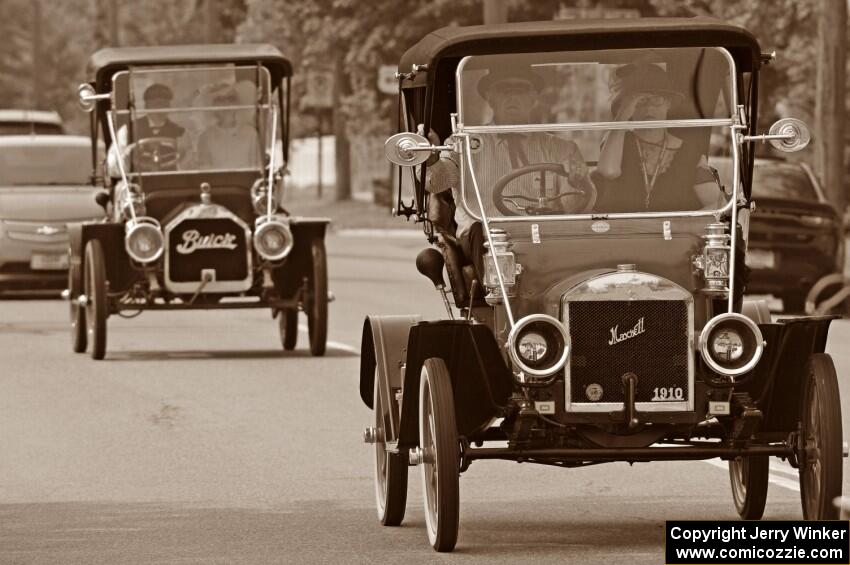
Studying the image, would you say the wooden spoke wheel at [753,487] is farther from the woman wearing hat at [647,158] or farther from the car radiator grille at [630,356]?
the woman wearing hat at [647,158]

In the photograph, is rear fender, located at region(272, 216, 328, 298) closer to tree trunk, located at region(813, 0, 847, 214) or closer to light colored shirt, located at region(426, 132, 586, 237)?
light colored shirt, located at region(426, 132, 586, 237)

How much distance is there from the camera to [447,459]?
321 inches

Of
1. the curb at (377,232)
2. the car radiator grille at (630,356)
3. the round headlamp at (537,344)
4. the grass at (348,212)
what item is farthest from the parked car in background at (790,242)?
the curb at (377,232)

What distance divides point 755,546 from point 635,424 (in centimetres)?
81

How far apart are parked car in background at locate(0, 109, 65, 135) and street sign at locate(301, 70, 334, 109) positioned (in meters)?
17.2

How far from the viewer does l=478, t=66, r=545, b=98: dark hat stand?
9.35 metres

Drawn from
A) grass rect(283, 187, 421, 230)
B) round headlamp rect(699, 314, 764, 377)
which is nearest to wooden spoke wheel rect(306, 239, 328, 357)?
round headlamp rect(699, 314, 764, 377)

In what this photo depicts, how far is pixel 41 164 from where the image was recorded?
24.6 m

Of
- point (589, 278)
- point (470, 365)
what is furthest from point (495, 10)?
point (470, 365)

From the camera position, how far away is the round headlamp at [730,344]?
27.5 ft

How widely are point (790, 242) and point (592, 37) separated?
12.9 m

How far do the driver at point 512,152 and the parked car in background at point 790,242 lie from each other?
1226 centimetres

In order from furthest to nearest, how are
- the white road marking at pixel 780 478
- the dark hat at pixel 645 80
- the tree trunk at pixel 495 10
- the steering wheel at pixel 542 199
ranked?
the tree trunk at pixel 495 10
the white road marking at pixel 780 478
the dark hat at pixel 645 80
the steering wheel at pixel 542 199

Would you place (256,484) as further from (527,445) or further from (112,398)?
(112,398)
